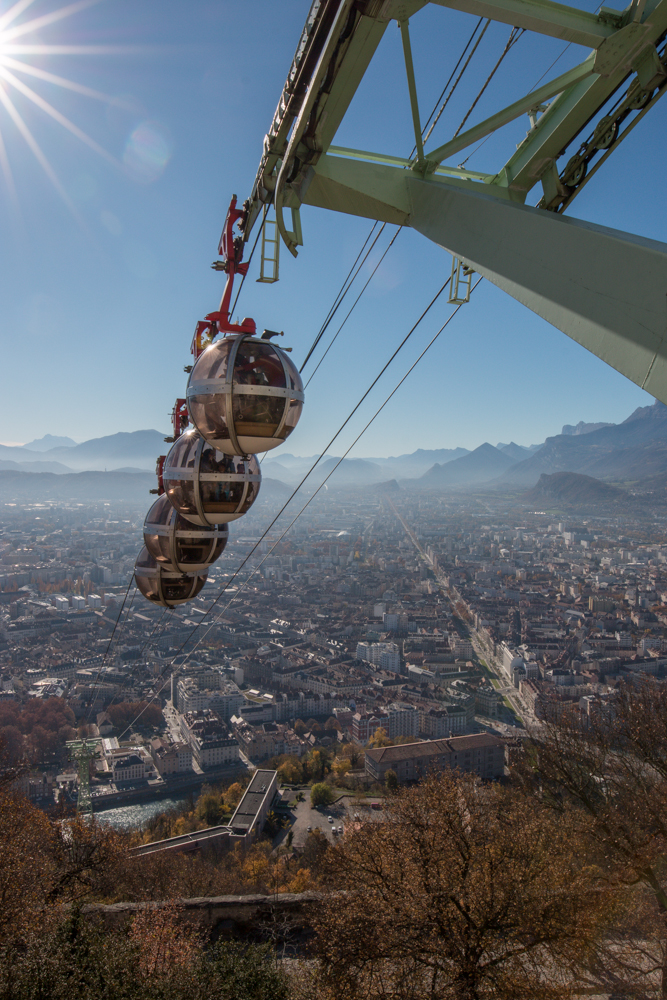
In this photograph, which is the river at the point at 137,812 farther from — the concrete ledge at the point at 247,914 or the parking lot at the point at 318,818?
the concrete ledge at the point at 247,914

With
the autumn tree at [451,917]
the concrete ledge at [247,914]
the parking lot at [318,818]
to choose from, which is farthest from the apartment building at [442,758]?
the autumn tree at [451,917]

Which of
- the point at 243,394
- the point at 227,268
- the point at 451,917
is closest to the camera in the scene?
the point at 243,394

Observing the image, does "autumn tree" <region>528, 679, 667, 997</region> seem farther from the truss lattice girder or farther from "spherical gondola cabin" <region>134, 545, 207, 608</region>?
the truss lattice girder

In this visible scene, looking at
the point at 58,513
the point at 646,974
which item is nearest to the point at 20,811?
the point at 646,974

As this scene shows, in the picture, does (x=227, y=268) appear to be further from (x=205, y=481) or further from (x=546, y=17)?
(x=546, y=17)

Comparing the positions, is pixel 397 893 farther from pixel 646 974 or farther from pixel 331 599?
pixel 331 599

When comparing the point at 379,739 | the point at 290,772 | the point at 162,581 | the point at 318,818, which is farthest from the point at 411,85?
the point at 379,739
